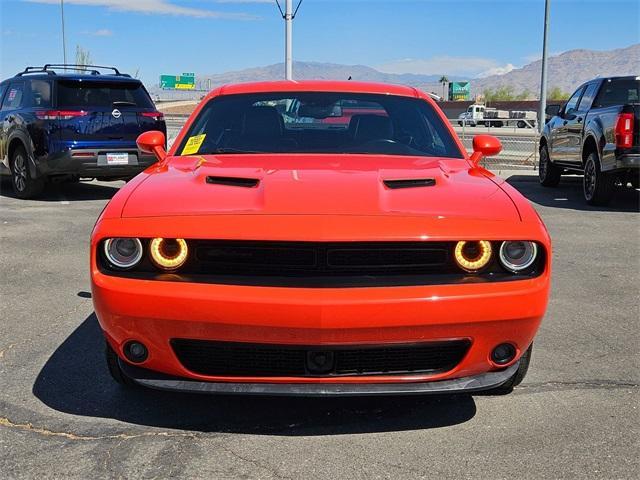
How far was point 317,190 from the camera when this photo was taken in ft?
9.62

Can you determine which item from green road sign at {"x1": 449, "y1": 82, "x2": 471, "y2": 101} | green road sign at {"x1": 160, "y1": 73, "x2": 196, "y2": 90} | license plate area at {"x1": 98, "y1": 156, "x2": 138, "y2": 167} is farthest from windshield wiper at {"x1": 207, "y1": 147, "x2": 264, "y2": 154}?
green road sign at {"x1": 449, "y1": 82, "x2": 471, "y2": 101}

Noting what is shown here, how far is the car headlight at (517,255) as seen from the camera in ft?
9.15

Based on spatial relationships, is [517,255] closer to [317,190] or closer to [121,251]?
[317,190]

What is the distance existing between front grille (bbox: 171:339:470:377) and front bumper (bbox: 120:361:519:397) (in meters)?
0.05

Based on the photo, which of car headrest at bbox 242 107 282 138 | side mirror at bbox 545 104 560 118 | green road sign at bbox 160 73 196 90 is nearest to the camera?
car headrest at bbox 242 107 282 138

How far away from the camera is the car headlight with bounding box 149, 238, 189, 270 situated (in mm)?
2748

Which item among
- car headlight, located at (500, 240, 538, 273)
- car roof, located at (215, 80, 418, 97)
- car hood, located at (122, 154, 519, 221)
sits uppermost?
car roof, located at (215, 80, 418, 97)

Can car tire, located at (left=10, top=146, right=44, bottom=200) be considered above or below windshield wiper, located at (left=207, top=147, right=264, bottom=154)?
below

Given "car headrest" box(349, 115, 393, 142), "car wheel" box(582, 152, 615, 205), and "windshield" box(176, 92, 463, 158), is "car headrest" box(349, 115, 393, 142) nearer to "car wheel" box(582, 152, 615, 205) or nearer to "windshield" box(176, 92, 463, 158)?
"windshield" box(176, 92, 463, 158)

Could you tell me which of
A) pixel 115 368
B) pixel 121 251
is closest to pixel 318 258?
pixel 121 251

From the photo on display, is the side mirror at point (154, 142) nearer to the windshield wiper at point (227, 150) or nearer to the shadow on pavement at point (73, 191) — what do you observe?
the windshield wiper at point (227, 150)

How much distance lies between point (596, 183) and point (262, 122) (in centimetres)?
675

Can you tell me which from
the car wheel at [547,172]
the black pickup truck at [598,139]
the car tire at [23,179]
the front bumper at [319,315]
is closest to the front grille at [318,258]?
the front bumper at [319,315]

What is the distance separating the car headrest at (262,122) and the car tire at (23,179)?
21.8 feet
